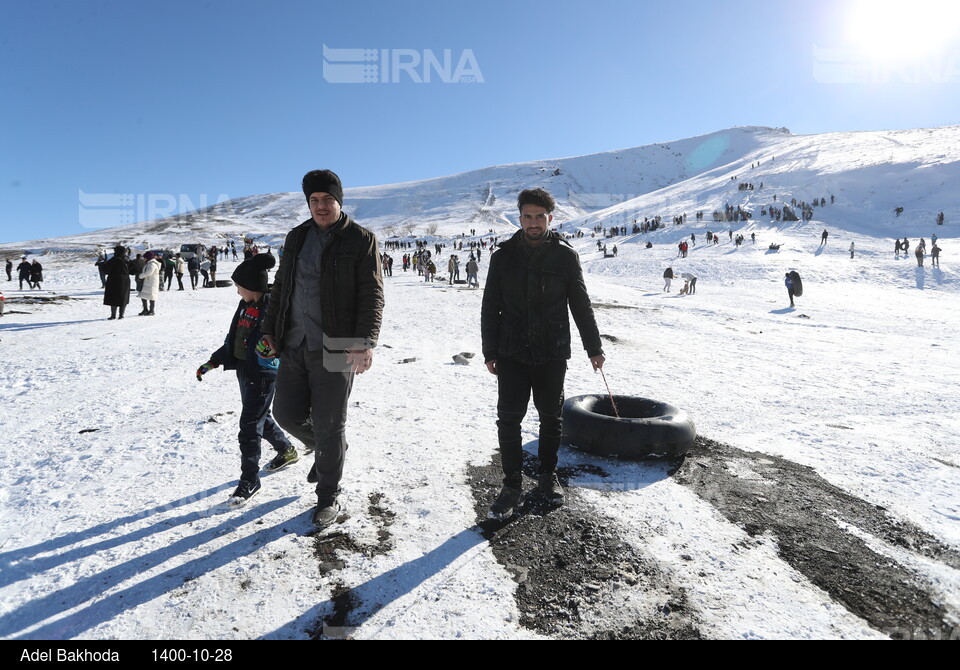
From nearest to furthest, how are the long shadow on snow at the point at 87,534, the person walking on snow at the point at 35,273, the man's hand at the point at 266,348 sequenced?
the long shadow on snow at the point at 87,534 < the man's hand at the point at 266,348 < the person walking on snow at the point at 35,273

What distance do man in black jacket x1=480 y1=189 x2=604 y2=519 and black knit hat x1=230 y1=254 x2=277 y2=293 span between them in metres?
1.51

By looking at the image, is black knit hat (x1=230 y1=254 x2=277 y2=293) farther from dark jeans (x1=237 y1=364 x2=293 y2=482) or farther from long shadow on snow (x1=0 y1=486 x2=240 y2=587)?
long shadow on snow (x1=0 y1=486 x2=240 y2=587)

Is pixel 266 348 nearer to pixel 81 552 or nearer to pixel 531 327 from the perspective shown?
pixel 81 552

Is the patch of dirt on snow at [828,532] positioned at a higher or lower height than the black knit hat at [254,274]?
lower

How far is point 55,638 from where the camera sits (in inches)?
79.2

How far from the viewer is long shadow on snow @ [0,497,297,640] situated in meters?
2.07

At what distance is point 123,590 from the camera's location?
2.31 metres

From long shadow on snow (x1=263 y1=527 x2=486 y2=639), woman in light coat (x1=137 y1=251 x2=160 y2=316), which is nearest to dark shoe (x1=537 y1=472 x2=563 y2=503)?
long shadow on snow (x1=263 y1=527 x2=486 y2=639)

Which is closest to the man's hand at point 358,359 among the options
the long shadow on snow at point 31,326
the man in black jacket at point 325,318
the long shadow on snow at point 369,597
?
Result: the man in black jacket at point 325,318

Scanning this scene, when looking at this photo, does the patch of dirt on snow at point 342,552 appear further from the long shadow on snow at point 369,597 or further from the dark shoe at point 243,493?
the dark shoe at point 243,493

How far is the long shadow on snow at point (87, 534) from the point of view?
2.50m

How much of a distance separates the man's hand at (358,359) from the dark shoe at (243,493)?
1.13 metres

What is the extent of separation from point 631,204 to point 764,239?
3682 cm
